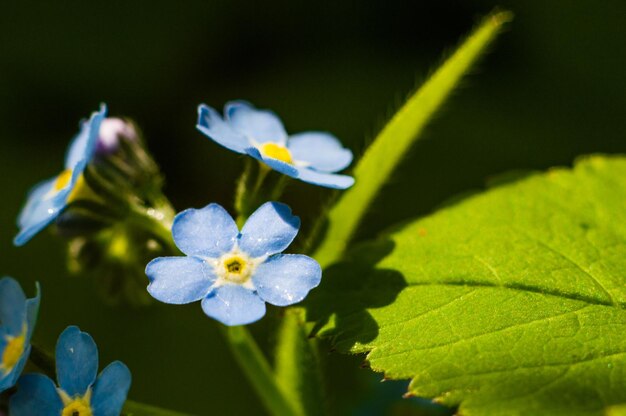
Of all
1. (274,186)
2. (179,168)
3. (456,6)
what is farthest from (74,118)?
(274,186)

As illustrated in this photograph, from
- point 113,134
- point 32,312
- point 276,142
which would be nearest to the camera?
point 32,312

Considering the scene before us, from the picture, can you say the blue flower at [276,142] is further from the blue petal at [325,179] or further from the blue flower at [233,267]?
the blue flower at [233,267]

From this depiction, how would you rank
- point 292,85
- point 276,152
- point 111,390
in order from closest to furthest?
1. point 111,390
2. point 276,152
3. point 292,85

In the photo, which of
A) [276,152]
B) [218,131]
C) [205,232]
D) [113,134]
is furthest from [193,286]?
[113,134]

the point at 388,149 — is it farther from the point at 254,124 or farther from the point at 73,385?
the point at 73,385

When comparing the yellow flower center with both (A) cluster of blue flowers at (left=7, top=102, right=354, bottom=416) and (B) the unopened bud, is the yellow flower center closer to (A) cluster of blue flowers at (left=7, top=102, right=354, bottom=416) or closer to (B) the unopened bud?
(A) cluster of blue flowers at (left=7, top=102, right=354, bottom=416)

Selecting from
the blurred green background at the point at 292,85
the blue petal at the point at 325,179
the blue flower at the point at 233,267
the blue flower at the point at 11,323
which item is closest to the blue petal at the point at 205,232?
the blue flower at the point at 233,267

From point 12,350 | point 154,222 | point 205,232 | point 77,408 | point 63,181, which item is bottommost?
point 77,408

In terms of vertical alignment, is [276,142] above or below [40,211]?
above
